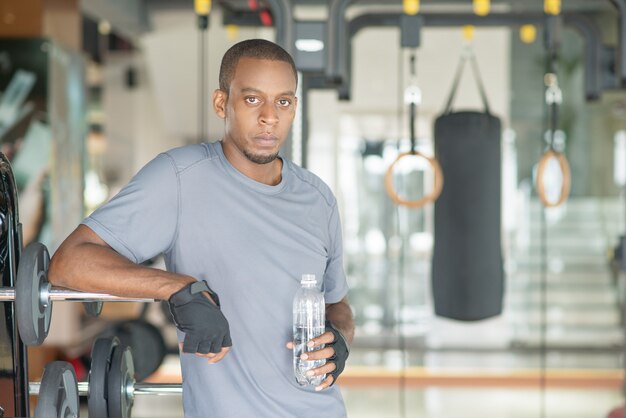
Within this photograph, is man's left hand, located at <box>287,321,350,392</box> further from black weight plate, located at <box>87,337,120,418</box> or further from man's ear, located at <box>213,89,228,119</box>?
black weight plate, located at <box>87,337,120,418</box>

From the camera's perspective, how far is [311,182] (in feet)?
6.72

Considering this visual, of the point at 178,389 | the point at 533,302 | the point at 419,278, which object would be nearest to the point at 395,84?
the point at 419,278

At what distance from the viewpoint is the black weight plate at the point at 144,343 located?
5547mm

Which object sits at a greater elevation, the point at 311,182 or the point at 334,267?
the point at 311,182

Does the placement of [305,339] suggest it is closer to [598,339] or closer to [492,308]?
[492,308]

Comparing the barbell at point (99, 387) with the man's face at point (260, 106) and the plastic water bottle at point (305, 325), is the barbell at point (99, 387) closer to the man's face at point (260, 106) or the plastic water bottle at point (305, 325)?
the plastic water bottle at point (305, 325)

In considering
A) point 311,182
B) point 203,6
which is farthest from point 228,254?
point 203,6

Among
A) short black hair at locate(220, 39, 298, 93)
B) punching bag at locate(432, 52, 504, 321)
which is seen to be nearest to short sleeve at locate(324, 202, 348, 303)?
short black hair at locate(220, 39, 298, 93)

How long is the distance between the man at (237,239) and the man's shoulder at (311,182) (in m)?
0.09

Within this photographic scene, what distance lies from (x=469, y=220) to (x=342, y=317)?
11.0 feet

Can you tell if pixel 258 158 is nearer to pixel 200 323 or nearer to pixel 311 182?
pixel 311 182

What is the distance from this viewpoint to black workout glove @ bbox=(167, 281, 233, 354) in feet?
5.47

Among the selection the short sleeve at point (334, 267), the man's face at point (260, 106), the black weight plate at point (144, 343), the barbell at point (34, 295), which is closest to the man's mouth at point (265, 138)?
the man's face at point (260, 106)

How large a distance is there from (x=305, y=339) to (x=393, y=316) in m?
6.38
